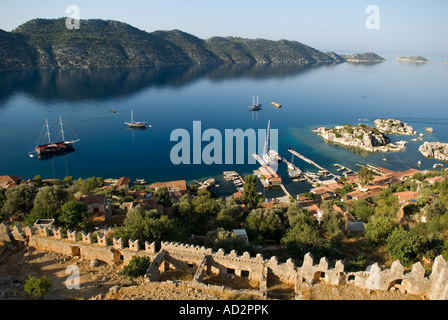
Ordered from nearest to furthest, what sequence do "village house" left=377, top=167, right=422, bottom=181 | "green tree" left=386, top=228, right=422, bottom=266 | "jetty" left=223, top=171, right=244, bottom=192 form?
"green tree" left=386, top=228, right=422, bottom=266 → "village house" left=377, top=167, right=422, bottom=181 → "jetty" left=223, top=171, right=244, bottom=192

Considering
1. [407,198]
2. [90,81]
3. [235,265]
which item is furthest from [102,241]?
[90,81]

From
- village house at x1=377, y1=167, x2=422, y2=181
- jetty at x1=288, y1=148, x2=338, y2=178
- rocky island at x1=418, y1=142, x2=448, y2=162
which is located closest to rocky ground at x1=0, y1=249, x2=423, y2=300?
village house at x1=377, y1=167, x2=422, y2=181

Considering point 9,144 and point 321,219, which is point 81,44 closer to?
point 9,144

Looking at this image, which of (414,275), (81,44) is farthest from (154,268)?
(81,44)

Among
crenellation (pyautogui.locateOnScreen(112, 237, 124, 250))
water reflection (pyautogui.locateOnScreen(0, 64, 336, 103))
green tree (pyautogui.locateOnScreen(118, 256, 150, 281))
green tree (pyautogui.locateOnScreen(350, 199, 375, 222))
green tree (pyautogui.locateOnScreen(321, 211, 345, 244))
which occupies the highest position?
water reflection (pyautogui.locateOnScreen(0, 64, 336, 103))

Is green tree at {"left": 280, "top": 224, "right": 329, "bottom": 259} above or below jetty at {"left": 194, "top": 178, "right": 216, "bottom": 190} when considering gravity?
above

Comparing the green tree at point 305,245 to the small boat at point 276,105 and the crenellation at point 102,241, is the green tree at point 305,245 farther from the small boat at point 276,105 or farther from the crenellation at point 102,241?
the small boat at point 276,105

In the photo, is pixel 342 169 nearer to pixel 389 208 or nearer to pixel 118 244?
pixel 389 208

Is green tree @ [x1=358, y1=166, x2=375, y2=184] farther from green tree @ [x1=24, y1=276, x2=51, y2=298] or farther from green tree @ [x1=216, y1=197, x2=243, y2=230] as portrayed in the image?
green tree @ [x1=24, y1=276, x2=51, y2=298]
